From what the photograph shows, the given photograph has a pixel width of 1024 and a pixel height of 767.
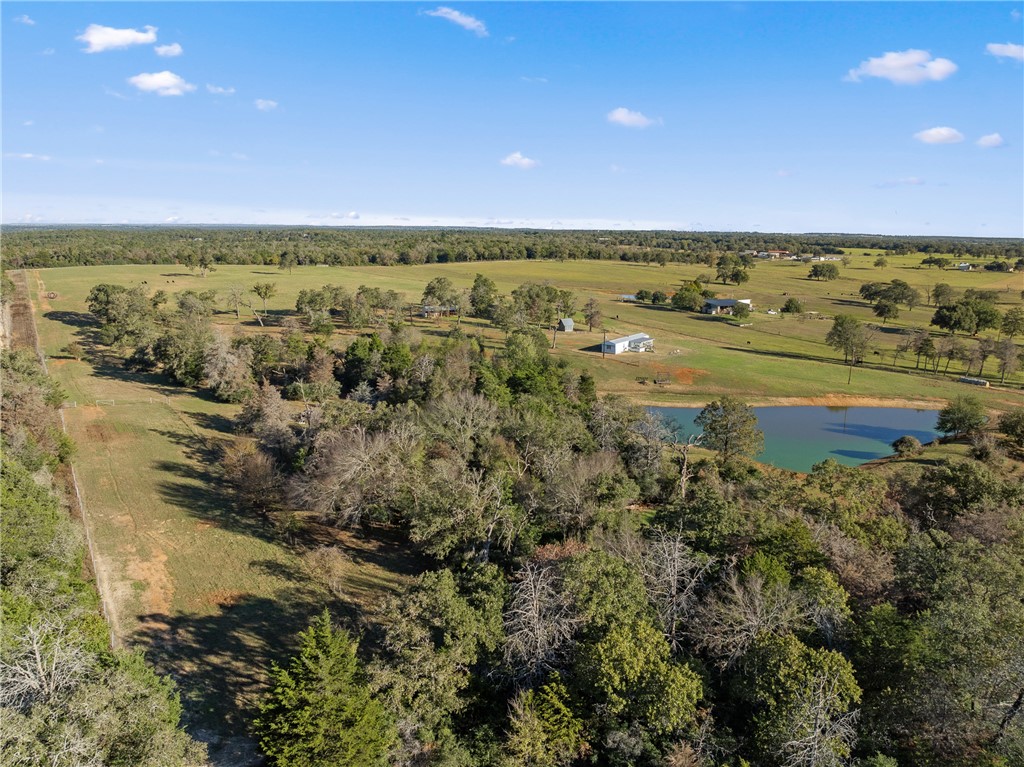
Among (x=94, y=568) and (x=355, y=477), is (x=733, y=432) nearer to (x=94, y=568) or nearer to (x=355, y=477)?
(x=355, y=477)

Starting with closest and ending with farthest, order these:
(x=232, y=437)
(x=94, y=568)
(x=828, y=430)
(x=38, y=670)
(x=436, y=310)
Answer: (x=38, y=670), (x=94, y=568), (x=232, y=437), (x=828, y=430), (x=436, y=310)

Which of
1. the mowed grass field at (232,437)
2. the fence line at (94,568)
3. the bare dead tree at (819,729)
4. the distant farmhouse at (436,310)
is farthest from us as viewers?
the distant farmhouse at (436,310)

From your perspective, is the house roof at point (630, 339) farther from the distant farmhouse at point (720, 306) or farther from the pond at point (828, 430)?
the distant farmhouse at point (720, 306)

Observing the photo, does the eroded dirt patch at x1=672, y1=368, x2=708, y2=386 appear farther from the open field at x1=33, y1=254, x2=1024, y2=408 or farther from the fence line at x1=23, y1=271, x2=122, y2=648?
the fence line at x1=23, y1=271, x2=122, y2=648

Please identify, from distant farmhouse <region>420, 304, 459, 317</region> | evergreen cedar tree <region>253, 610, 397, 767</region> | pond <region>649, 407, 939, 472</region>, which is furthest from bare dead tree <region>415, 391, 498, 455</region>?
distant farmhouse <region>420, 304, 459, 317</region>

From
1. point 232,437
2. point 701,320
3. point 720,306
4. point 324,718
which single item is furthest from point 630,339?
point 324,718

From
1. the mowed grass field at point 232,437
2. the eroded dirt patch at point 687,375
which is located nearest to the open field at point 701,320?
the eroded dirt patch at point 687,375
